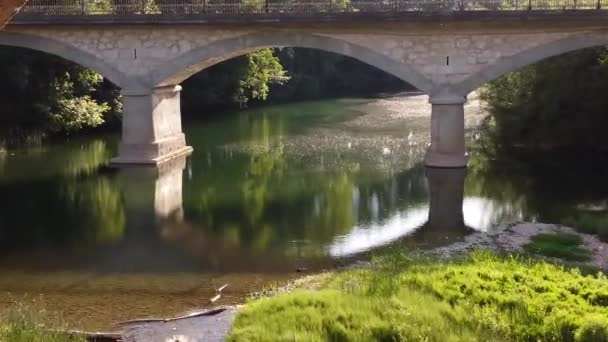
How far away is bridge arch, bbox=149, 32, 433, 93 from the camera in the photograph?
73.4ft

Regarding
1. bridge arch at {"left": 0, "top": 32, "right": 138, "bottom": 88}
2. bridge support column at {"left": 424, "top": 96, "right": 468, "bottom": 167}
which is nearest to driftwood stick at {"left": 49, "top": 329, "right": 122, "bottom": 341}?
bridge support column at {"left": 424, "top": 96, "right": 468, "bottom": 167}

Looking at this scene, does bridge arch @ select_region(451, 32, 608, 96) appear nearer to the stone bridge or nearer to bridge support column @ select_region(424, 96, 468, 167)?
the stone bridge

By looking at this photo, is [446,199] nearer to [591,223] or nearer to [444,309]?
[591,223]

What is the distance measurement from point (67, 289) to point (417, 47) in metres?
14.4

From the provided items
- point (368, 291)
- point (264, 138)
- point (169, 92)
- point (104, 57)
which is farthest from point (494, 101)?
point (368, 291)

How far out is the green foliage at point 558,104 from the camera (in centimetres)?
2355

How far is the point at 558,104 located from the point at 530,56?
392cm

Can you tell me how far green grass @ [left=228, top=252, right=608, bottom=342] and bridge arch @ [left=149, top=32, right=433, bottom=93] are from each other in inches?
523

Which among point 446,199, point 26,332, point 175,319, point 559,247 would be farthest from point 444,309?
point 446,199

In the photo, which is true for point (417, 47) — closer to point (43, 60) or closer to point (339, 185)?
point (339, 185)

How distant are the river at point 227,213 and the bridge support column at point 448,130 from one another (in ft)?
2.03

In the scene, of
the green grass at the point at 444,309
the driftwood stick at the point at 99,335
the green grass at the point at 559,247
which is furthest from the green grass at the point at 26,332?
the green grass at the point at 559,247

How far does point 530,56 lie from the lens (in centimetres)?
2134

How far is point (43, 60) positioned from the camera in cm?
2941
